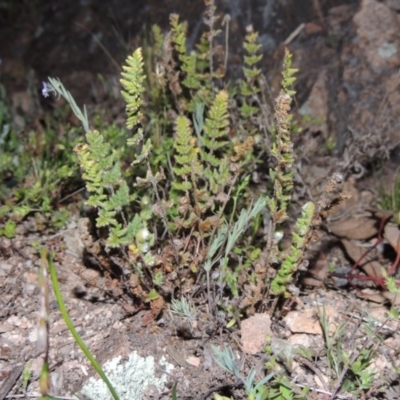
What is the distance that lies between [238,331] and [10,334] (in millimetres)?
816

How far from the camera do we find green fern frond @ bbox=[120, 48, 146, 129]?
6.42 feet

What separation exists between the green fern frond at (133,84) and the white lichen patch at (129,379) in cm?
81

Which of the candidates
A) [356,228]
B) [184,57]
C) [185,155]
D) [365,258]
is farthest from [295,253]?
[184,57]

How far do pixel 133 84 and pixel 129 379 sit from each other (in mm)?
970

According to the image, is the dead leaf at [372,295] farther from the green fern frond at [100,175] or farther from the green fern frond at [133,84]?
the green fern frond at [133,84]

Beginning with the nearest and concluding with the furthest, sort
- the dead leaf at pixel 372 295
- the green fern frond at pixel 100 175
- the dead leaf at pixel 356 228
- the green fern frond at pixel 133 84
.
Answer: the green fern frond at pixel 133 84 → the green fern frond at pixel 100 175 → the dead leaf at pixel 372 295 → the dead leaf at pixel 356 228

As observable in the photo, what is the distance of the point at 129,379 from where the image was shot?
2.23 metres

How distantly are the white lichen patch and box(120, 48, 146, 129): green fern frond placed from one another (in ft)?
2.66

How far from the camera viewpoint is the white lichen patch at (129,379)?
219 cm

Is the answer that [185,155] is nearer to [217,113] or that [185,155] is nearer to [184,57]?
[217,113]

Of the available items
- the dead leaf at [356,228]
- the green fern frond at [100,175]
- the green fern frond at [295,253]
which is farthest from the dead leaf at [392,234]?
the green fern frond at [100,175]

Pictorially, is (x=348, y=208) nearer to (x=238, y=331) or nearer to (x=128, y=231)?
(x=238, y=331)

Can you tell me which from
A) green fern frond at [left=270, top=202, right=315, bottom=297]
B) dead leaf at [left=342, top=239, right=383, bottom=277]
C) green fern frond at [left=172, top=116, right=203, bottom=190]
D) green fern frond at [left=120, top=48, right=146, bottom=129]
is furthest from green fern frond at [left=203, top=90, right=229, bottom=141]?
dead leaf at [left=342, top=239, right=383, bottom=277]

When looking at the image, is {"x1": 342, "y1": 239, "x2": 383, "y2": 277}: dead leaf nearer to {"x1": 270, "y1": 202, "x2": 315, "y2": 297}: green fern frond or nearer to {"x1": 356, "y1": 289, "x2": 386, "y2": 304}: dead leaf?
{"x1": 356, "y1": 289, "x2": 386, "y2": 304}: dead leaf
